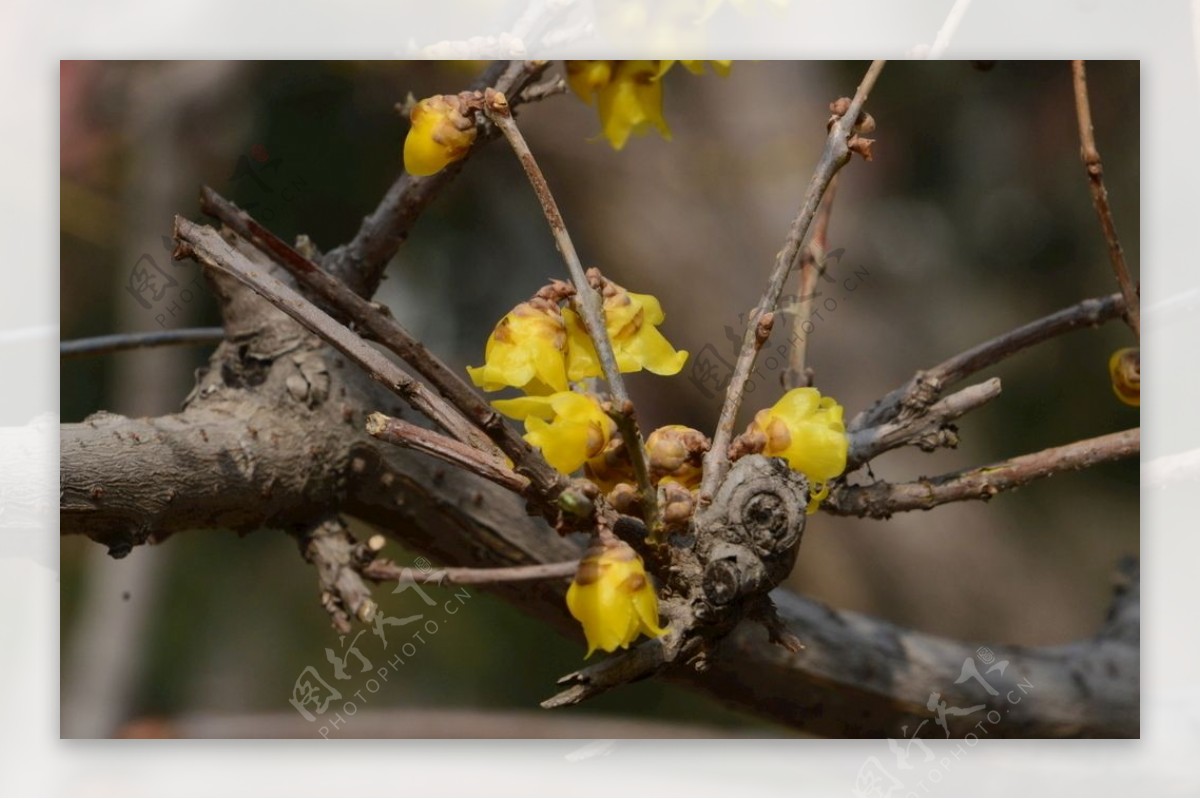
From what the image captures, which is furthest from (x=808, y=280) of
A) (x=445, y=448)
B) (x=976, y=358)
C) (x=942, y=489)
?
(x=445, y=448)

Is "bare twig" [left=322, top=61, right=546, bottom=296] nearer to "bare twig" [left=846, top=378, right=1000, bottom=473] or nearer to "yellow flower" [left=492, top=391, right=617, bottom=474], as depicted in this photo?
"yellow flower" [left=492, top=391, right=617, bottom=474]

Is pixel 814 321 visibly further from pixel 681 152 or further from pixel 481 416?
pixel 481 416

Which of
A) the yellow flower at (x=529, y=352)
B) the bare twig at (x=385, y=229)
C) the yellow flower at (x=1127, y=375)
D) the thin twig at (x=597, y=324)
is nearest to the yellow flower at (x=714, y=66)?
the bare twig at (x=385, y=229)

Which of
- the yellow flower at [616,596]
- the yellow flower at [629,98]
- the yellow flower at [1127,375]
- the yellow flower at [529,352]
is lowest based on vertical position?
the yellow flower at [616,596]

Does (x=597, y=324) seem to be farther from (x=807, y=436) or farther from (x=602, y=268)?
(x=602, y=268)

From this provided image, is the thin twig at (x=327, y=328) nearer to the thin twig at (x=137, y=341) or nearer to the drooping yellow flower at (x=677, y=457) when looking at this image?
the drooping yellow flower at (x=677, y=457)

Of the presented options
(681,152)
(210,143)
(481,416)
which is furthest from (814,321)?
(210,143)
